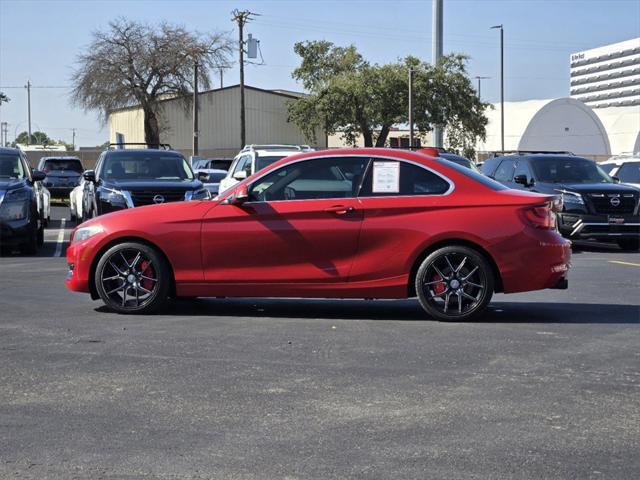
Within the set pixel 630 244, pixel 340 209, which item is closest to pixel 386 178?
pixel 340 209

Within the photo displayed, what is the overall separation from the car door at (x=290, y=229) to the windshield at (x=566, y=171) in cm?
1046

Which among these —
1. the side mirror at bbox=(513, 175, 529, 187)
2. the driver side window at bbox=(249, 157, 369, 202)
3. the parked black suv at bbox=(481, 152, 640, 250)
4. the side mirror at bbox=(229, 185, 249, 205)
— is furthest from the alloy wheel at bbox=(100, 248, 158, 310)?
the side mirror at bbox=(513, 175, 529, 187)

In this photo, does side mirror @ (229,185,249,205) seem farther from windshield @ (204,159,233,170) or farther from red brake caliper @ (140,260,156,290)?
windshield @ (204,159,233,170)

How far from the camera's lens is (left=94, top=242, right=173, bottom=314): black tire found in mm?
9281

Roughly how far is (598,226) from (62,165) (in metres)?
24.2

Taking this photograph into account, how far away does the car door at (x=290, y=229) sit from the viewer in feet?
29.6

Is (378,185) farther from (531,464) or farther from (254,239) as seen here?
(531,464)

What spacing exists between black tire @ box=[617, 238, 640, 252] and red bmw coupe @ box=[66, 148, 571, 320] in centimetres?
949

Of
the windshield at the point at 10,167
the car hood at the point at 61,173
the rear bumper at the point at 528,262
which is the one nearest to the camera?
the rear bumper at the point at 528,262

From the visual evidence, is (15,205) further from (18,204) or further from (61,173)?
(61,173)

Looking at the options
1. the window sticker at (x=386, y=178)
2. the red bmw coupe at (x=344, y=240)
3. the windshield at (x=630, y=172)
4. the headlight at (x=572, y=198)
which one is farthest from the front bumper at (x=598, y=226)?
the window sticker at (x=386, y=178)

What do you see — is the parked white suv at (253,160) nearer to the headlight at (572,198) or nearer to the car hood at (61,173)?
the headlight at (572,198)

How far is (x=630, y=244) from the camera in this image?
18.3 m

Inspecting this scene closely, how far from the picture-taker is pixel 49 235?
20.6 metres
